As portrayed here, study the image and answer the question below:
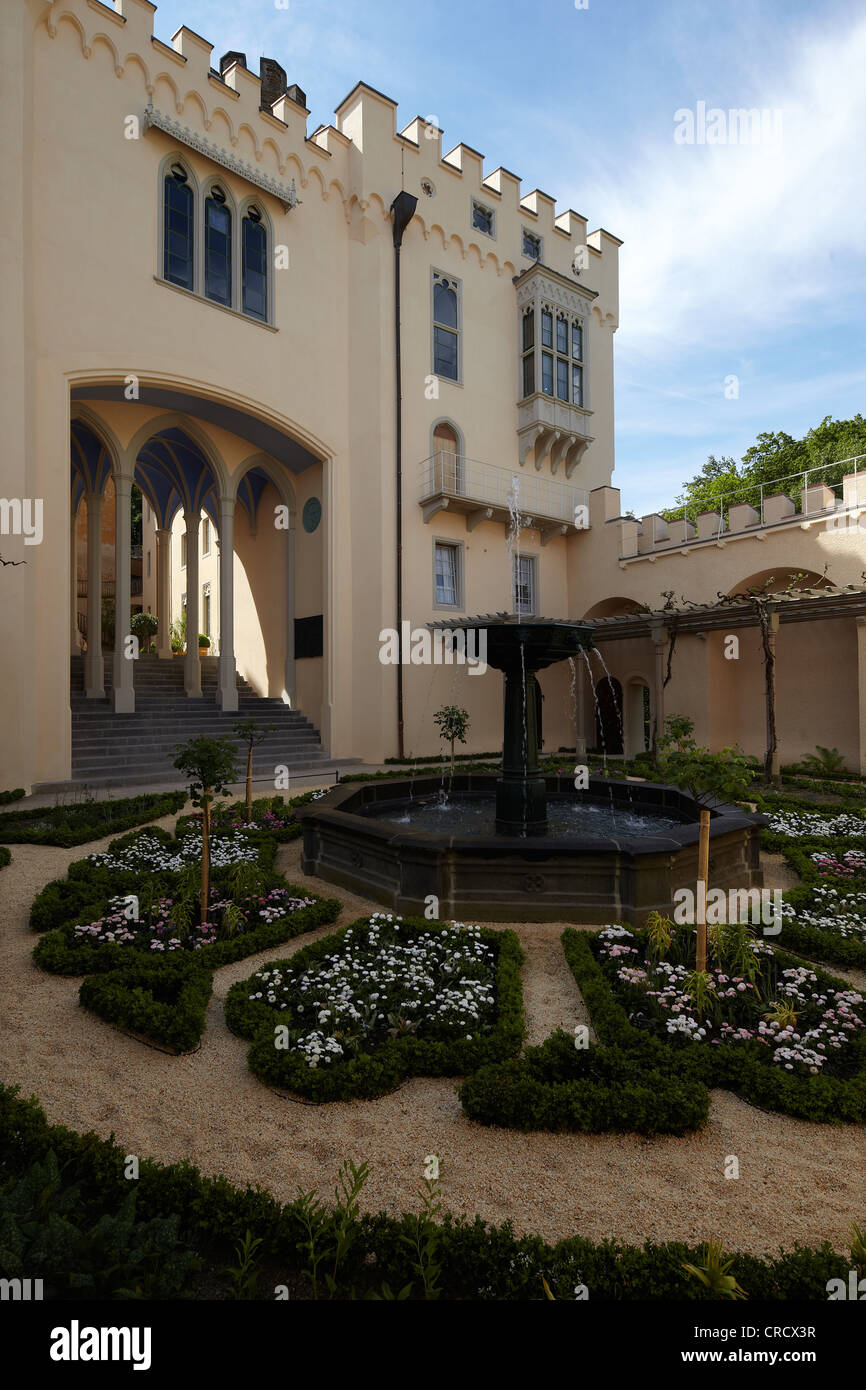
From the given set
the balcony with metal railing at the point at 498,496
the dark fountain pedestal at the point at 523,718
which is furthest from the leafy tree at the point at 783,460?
the dark fountain pedestal at the point at 523,718

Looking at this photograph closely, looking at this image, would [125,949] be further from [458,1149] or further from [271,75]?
[271,75]

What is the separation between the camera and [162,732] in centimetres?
1388

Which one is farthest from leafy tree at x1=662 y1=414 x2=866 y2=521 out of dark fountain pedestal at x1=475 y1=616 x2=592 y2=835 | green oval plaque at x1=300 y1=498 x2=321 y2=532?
dark fountain pedestal at x1=475 y1=616 x2=592 y2=835

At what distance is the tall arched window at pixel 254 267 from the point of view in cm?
1444

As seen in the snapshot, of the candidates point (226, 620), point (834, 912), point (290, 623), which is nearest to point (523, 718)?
point (834, 912)

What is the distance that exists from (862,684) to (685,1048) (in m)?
12.7

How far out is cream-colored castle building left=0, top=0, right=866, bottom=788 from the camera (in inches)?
458

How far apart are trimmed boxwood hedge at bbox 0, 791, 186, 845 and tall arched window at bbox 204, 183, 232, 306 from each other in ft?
35.1

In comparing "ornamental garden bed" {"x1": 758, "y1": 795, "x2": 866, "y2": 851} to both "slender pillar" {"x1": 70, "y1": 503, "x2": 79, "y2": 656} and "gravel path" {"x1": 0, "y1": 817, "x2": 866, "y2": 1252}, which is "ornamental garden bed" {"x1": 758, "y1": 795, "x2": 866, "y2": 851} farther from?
"slender pillar" {"x1": 70, "y1": 503, "x2": 79, "y2": 656}

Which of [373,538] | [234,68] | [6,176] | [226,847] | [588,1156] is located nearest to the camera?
[588,1156]

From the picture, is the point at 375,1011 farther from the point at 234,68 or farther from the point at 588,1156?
the point at 234,68
